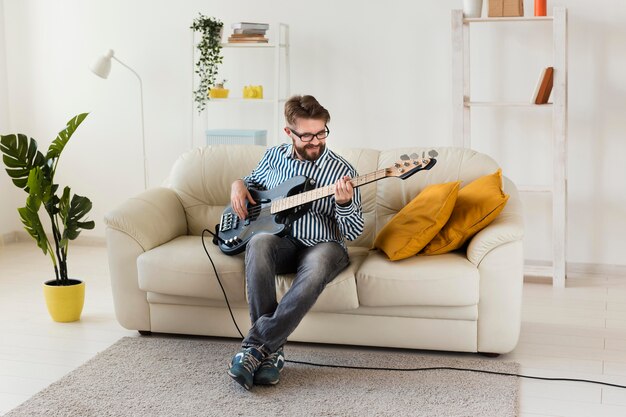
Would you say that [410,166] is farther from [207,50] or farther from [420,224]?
[207,50]

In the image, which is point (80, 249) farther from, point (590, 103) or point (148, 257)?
point (590, 103)

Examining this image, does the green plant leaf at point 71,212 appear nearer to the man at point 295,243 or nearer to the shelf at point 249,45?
the man at point 295,243

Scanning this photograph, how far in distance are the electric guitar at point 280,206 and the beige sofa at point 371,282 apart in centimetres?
9

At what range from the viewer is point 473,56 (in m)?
4.90

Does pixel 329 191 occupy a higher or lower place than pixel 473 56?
lower

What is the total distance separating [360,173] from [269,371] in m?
1.17

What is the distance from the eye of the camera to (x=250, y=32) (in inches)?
197

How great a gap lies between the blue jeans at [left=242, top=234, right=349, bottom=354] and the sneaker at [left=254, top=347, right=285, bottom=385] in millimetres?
33

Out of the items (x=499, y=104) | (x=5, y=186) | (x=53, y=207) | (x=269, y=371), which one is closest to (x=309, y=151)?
(x=269, y=371)

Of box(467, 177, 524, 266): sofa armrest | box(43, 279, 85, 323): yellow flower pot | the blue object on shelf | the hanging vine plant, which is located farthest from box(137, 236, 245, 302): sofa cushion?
the hanging vine plant

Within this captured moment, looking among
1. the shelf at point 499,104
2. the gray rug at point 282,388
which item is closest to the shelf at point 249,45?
the shelf at point 499,104

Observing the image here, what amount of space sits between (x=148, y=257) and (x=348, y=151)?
3.47 ft

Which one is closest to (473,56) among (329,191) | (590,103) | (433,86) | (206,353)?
(433,86)

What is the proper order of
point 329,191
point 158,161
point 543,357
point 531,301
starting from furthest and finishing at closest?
point 158,161 < point 531,301 < point 543,357 < point 329,191
